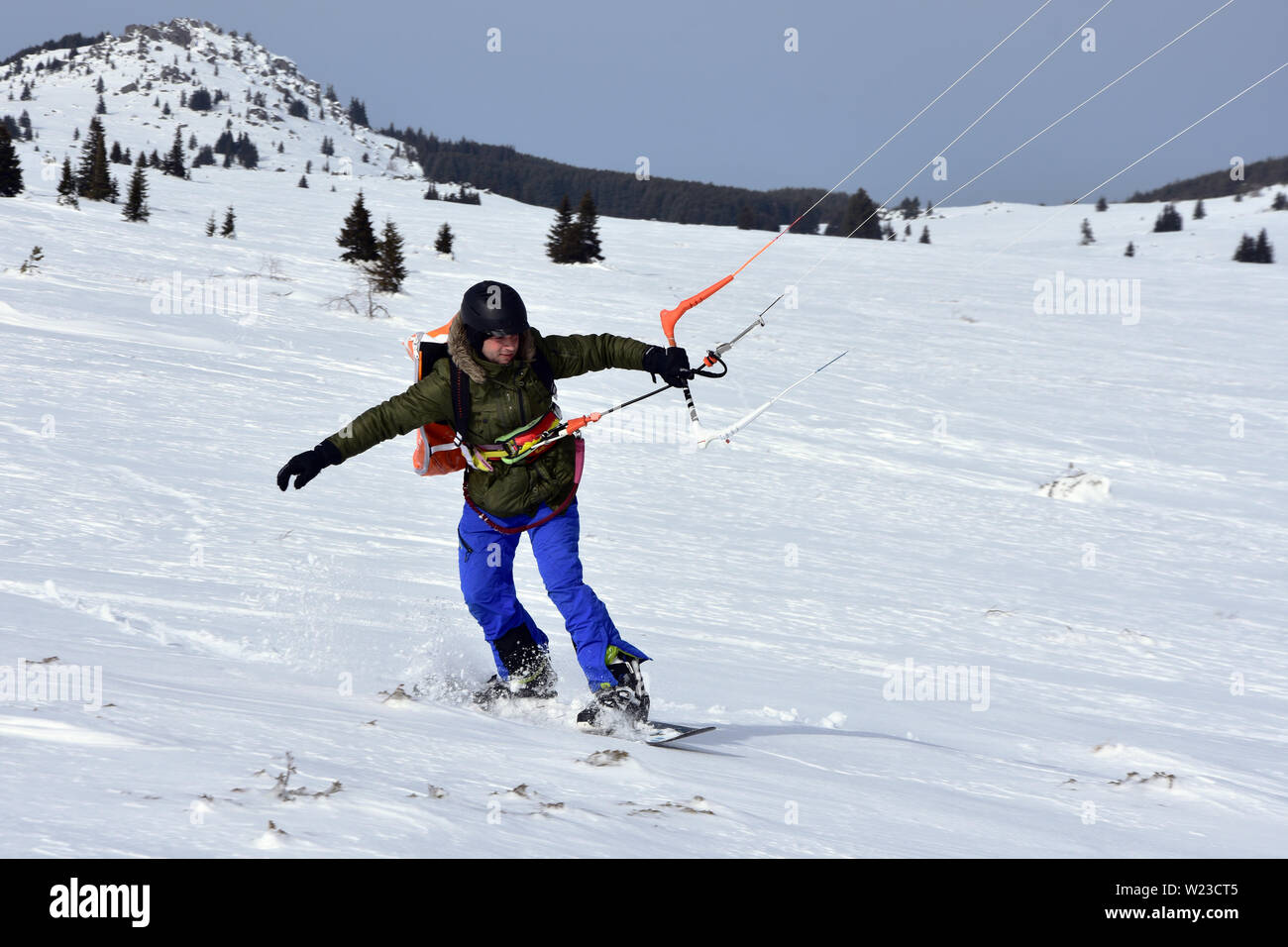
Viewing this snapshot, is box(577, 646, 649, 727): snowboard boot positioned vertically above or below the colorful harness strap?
below

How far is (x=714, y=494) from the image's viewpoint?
11.4 meters

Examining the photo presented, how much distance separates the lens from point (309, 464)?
13.1ft

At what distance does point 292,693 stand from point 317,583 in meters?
2.42

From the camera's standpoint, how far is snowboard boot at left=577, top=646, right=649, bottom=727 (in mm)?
4191

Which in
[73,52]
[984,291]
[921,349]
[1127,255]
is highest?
[73,52]

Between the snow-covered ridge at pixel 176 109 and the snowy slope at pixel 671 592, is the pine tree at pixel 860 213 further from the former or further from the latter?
the snow-covered ridge at pixel 176 109

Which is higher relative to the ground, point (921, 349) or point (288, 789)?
point (921, 349)

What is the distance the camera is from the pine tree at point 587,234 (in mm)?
31391

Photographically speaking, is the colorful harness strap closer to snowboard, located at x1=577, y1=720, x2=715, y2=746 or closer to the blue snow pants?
the blue snow pants

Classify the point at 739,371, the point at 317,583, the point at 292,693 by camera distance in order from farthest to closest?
the point at 739,371 → the point at 317,583 → the point at 292,693

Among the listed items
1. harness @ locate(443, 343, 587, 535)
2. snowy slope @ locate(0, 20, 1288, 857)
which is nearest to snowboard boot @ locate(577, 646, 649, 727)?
snowy slope @ locate(0, 20, 1288, 857)

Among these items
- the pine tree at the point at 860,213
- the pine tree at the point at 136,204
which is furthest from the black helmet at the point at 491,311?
the pine tree at the point at 860,213
